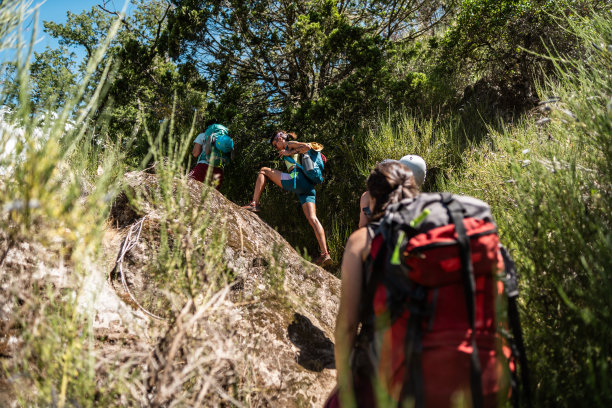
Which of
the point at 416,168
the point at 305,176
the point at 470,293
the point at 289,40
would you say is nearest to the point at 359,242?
the point at 470,293

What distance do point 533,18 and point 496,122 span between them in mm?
2276

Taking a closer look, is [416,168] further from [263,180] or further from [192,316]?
[263,180]

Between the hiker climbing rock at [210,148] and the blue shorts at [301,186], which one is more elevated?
the hiker climbing rock at [210,148]

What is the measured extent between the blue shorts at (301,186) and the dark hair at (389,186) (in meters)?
3.35

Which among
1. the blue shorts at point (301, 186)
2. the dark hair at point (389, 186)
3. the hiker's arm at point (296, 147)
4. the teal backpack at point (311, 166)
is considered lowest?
the dark hair at point (389, 186)

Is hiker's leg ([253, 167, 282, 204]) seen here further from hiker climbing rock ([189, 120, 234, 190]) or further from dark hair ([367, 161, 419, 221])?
dark hair ([367, 161, 419, 221])

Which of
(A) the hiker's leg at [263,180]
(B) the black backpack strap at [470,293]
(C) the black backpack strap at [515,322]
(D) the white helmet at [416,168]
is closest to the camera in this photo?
(B) the black backpack strap at [470,293]

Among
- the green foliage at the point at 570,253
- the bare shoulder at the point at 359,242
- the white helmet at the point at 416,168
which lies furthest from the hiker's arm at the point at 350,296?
the white helmet at the point at 416,168

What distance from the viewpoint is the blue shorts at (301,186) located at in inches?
208

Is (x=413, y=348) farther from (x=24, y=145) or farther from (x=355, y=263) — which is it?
(x=24, y=145)

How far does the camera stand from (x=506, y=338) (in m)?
1.55

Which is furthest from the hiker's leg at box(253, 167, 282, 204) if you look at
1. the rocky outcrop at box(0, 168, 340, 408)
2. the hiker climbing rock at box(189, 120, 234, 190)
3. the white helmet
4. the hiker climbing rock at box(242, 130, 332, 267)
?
the white helmet

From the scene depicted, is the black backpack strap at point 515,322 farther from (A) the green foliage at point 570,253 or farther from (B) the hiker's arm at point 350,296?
(B) the hiker's arm at point 350,296

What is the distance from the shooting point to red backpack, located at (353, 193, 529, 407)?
4.53ft
